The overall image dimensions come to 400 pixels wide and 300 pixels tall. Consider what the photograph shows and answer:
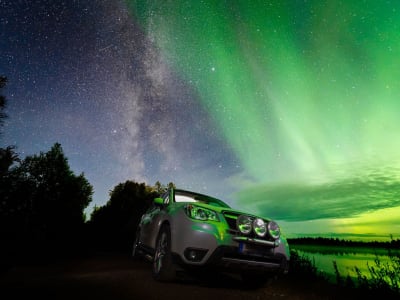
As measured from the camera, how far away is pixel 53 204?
115 ft

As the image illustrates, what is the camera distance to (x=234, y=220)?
14.7ft

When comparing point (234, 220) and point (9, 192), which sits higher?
point (9, 192)

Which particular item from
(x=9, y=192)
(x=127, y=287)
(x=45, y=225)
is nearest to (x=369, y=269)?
(x=127, y=287)

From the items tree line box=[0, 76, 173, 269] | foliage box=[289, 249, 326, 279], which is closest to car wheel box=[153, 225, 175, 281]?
foliage box=[289, 249, 326, 279]

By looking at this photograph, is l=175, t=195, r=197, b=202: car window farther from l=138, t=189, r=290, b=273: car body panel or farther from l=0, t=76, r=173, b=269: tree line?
l=0, t=76, r=173, b=269: tree line

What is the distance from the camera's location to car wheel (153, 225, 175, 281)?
4375 millimetres

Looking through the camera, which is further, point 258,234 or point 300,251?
point 300,251

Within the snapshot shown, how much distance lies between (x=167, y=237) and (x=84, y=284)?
1.96m

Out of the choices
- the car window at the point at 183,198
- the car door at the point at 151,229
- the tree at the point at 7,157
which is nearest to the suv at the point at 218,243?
the car door at the point at 151,229

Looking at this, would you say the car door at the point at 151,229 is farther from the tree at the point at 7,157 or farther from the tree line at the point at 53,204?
the tree at the point at 7,157

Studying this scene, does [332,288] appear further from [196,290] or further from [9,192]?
[9,192]

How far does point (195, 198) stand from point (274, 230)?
2.26 m

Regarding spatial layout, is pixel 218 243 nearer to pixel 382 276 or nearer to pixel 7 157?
pixel 382 276

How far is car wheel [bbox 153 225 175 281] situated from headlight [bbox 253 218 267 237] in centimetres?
144
